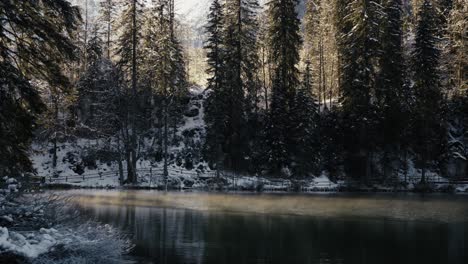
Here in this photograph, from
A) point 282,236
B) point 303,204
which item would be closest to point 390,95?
point 303,204

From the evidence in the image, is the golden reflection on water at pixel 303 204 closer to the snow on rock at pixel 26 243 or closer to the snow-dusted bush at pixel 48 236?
the snow-dusted bush at pixel 48 236

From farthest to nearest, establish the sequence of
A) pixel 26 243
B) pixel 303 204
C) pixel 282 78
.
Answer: pixel 282 78 → pixel 303 204 → pixel 26 243

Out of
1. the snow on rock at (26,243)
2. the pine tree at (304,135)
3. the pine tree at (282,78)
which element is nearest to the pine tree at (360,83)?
the pine tree at (304,135)

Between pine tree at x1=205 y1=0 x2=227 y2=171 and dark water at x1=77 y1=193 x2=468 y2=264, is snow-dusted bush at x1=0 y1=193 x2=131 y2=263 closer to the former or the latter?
dark water at x1=77 y1=193 x2=468 y2=264

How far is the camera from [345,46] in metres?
42.9

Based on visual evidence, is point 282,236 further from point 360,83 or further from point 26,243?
point 360,83

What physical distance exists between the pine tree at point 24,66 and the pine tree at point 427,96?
114 feet

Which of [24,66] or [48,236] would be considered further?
[24,66]

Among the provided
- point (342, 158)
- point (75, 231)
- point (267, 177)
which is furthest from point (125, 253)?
point (342, 158)

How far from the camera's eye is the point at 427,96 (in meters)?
42.6

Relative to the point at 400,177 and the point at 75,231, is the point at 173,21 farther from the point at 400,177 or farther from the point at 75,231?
the point at 75,231

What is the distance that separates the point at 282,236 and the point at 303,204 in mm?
10598

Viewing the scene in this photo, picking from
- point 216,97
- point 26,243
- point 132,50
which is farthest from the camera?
point 216,97

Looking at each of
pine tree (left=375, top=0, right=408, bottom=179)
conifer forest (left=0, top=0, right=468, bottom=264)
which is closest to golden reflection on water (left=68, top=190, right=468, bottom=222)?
conifer forest (left=0, top=0, right=468, bottom=264)
